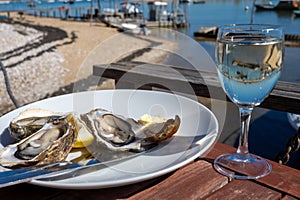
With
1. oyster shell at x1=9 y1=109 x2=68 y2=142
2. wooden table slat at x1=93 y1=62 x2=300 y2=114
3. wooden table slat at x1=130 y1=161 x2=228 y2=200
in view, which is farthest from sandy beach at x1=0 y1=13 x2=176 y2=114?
wooden table slat at x1=130 y1=161 x2=228 y2=200

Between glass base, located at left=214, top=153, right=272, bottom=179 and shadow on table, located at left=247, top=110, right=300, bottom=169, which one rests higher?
glass base, located at left=214, top=153, right=272, bottom=179

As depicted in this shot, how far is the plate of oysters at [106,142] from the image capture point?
43cm

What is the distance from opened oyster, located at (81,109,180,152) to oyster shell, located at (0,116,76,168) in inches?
1.7

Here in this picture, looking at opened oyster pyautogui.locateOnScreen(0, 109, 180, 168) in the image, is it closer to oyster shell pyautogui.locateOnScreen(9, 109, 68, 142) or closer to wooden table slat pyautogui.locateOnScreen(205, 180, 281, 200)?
oyster shell pyautogui.locateOnScreen(9, 109, 68, 142)

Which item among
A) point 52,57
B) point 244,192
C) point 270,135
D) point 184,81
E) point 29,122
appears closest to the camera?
point 244,192

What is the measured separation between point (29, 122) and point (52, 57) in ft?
27.8

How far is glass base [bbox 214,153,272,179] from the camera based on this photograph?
1.64 feet

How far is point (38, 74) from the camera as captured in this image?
6.93 meters

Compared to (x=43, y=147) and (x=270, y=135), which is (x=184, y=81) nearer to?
(x=43, y=147)

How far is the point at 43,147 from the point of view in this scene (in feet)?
1.59

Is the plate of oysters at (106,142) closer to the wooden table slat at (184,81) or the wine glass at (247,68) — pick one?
the wine glass at (247,68)

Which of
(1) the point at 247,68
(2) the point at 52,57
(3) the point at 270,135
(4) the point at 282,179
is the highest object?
(1) the point at 247,68

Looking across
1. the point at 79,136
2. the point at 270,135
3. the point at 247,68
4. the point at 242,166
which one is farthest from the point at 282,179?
the point at 270,135

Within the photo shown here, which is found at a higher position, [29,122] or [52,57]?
[29,122]
